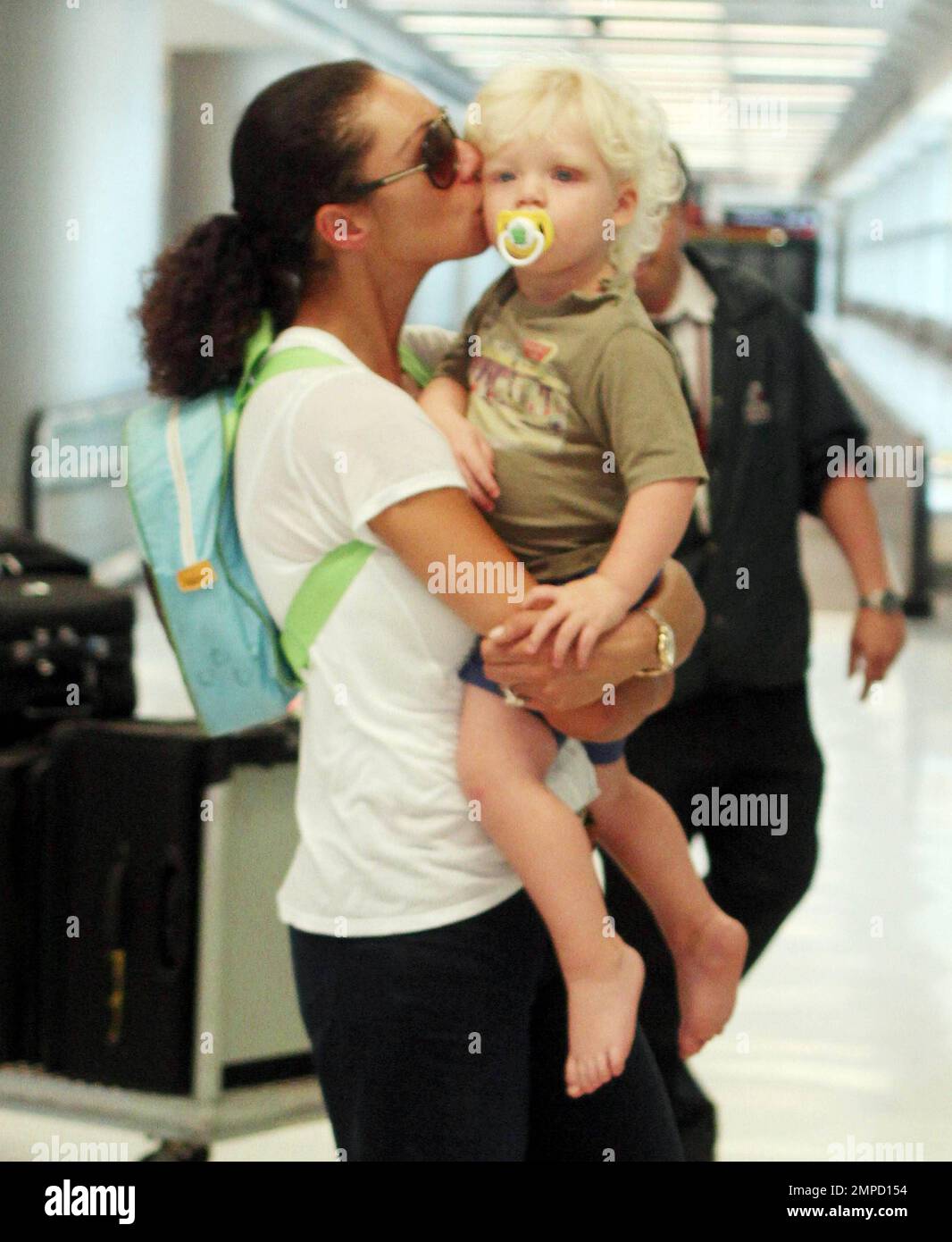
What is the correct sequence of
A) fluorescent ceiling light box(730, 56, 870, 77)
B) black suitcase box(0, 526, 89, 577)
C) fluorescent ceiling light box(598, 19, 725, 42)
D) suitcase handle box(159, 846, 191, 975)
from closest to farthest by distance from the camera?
suitcase handle box(159, 846, 191, 975) < black suitcase box(0, 526, 89, 577) < fluorescent ceiling light box(598, 19, 725, 42) < fluorescent ceiling light box(730, 56, 870, 77)

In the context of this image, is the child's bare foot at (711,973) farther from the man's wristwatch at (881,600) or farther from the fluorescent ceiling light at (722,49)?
the fluorescent ceiling light at (722,49)

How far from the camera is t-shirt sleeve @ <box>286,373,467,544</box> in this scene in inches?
64.0

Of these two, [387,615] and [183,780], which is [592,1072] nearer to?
[387,615]

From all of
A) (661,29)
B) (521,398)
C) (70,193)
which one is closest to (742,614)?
(521,398)

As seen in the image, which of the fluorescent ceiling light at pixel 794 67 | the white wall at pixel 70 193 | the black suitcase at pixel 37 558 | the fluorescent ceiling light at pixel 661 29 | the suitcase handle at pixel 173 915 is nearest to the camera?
the suitcase handle at pixel 173 915

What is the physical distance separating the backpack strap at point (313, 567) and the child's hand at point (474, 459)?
15 centimetres

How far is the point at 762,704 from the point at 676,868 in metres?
1.22

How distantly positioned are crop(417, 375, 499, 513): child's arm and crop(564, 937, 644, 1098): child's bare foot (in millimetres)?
492

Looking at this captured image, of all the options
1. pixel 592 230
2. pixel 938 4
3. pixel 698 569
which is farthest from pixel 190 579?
pixel 938 4

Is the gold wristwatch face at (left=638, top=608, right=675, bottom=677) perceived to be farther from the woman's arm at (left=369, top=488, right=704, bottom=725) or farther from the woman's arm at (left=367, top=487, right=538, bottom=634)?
the woman's arm at (left=367, top=487, right=538, bottom=634)

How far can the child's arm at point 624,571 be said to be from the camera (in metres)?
1.64

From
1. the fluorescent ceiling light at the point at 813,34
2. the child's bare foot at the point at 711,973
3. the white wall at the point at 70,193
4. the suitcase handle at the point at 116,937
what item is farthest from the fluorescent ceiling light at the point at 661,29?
the child's bare foot at the point at 711,973

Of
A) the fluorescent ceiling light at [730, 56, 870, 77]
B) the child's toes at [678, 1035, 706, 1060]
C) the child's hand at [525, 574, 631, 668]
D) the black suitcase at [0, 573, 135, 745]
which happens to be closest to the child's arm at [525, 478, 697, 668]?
the child's hand at [525, 574, 631, 668]

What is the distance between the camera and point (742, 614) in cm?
314
